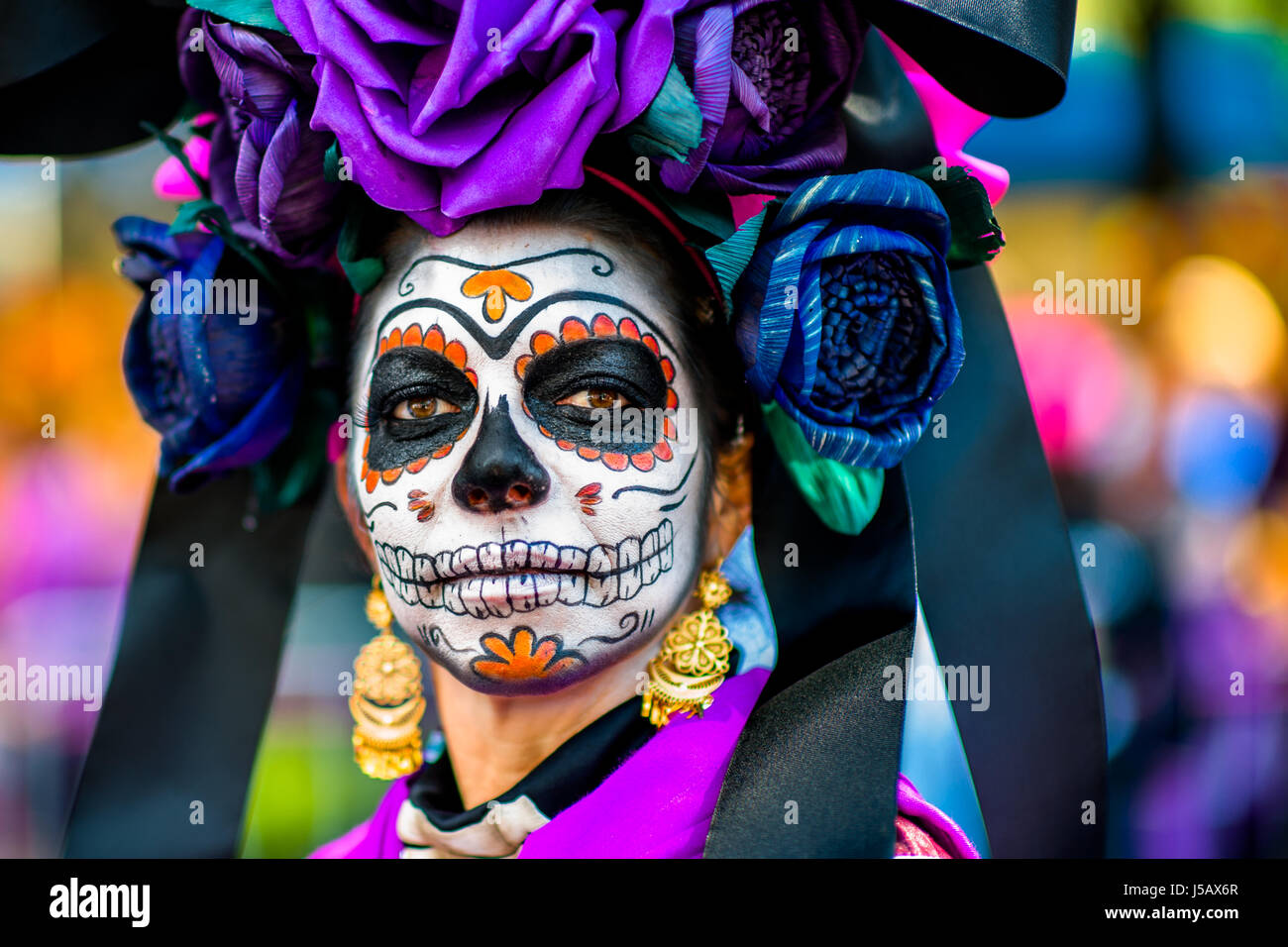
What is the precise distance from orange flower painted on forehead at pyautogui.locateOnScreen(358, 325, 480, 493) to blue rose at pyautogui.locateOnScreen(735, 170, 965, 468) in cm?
40

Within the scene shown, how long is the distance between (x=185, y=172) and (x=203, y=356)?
1.35ft

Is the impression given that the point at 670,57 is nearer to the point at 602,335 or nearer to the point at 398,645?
the point at 602,335

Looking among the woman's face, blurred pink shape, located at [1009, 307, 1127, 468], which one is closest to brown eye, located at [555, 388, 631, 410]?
the woman's face

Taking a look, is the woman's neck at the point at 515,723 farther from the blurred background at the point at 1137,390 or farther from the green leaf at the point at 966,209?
the blurred background at the point at 1137,390

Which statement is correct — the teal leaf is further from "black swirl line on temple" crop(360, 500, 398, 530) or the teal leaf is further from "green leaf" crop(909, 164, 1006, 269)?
"black swirl line on temple" crop(360, 500, 398, 530)

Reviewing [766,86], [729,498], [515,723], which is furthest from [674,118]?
[515,723]

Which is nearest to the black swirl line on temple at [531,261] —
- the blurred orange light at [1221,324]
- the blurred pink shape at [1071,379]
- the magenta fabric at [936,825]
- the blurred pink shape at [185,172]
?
the blurred pink shape at [185,172]

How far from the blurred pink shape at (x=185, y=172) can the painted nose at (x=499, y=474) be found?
80 centimetres

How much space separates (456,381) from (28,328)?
1.91 m

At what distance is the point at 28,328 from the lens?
119 inches

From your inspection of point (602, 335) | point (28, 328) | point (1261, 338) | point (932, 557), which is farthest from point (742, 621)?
point (28, 328)

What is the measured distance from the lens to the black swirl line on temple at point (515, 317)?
1.63 meters

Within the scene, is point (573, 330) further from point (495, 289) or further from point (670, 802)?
point (670, 802)

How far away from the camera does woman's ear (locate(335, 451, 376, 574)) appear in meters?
1.90
